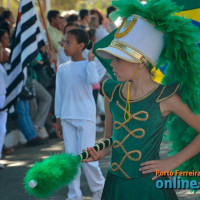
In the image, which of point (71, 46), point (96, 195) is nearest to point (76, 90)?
point (71, 46)

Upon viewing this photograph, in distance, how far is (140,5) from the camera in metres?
3.26

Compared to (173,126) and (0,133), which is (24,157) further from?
(173,126)

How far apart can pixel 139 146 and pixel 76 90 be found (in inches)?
115

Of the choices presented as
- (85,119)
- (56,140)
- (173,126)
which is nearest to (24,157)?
(56,140)

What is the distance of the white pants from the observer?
6.07 meters

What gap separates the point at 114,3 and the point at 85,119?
2.82 metres

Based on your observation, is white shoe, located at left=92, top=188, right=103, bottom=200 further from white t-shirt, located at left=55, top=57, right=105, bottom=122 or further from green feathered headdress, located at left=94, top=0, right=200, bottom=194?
green feathered headdress, located at left=94, top=0, right=200, bottom=194

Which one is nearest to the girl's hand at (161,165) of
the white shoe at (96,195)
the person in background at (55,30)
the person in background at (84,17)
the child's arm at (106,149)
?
the child's arm at (106,149)

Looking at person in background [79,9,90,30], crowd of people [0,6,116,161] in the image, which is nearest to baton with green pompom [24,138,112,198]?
crowd of people [0,6,116,161]

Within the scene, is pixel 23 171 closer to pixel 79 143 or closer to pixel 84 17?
pixel 79 143

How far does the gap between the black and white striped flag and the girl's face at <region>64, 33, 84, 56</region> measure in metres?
2.27

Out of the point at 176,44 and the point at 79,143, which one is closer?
the point at 176,44

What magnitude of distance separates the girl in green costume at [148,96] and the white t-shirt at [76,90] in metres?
2.64

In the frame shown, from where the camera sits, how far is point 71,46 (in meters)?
6.32
